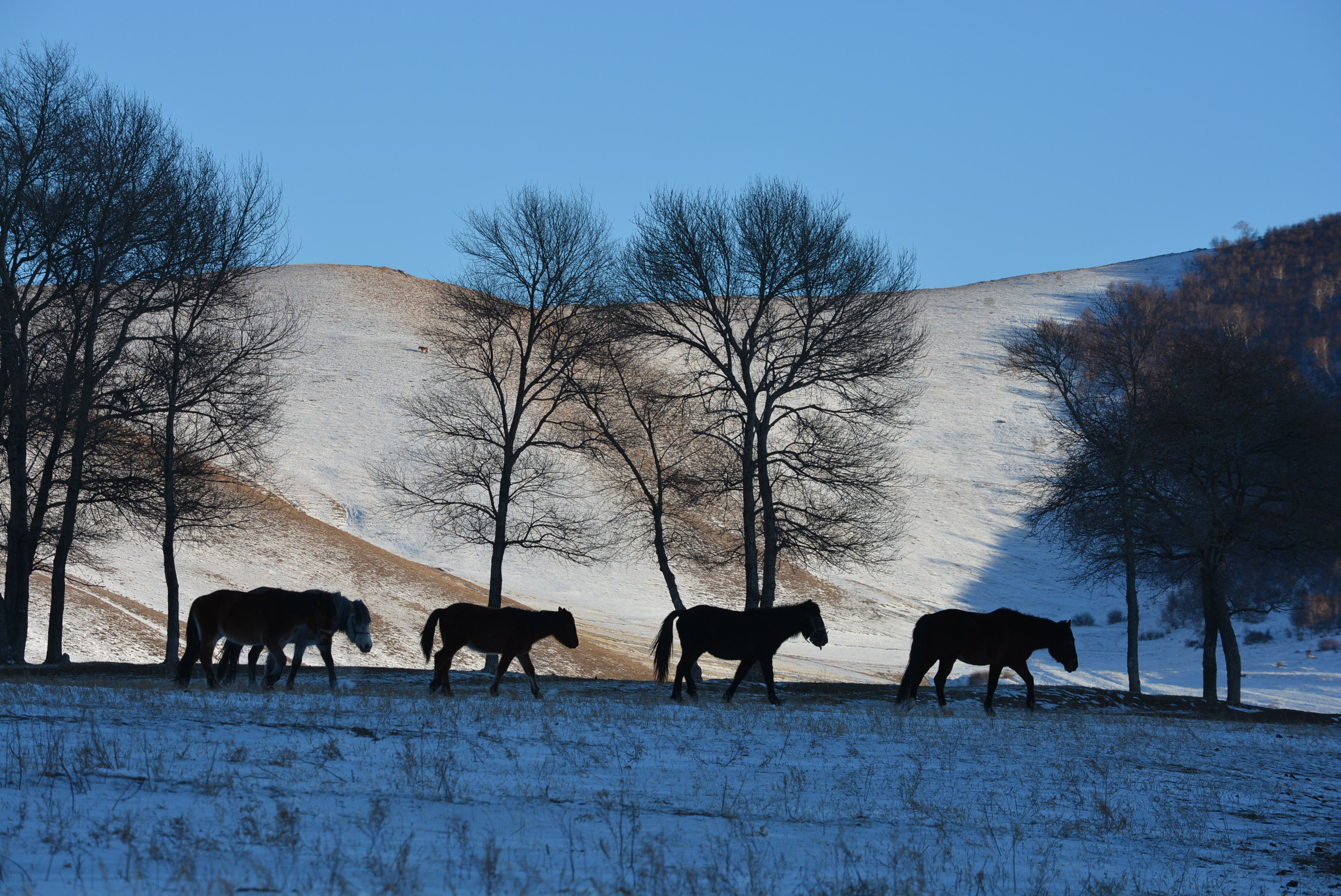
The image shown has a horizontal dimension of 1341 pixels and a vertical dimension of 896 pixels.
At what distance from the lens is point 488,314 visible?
95.7 feet

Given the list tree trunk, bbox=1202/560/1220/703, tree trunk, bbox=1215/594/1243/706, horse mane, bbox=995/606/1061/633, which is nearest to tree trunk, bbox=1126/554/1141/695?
tree trunk, bbox=1202/560/1220/703

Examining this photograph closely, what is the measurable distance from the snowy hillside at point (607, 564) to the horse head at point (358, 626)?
18506mm


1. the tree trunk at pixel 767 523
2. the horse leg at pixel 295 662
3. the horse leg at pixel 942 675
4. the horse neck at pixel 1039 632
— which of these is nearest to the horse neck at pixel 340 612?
the horse leg at pixel 295 662

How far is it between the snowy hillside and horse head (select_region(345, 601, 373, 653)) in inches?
729

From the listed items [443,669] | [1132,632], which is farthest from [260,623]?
[1132,632]

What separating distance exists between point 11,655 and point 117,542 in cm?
2747

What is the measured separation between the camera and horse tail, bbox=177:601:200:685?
15109mm

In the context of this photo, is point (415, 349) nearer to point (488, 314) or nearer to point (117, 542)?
point (117, 542)

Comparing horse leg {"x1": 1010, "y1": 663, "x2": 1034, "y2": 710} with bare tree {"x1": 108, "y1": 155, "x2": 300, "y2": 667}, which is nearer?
horse leg {"x1": 1010, "y1": 663, "x2": 1034, "y2": 710}

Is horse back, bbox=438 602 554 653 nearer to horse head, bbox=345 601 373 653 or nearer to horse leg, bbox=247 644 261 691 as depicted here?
horse head, bbox=345 601 373 653

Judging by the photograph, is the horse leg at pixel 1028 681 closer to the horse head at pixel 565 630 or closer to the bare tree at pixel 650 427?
the horse head at pixel 565 630

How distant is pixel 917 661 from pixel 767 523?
8.90 metres

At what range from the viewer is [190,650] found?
603 inches

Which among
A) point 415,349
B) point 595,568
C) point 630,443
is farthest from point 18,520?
point 415,349
